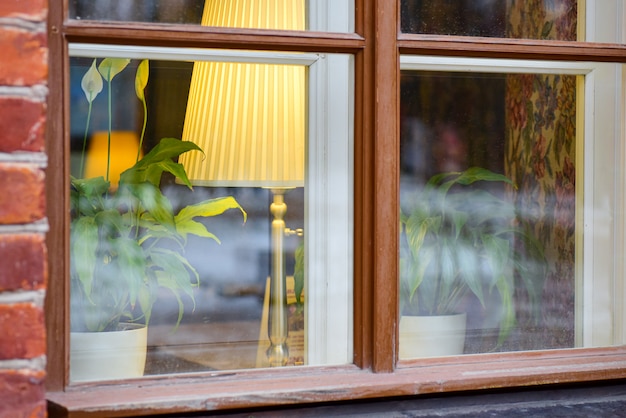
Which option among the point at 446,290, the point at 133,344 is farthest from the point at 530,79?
the point at 133,344

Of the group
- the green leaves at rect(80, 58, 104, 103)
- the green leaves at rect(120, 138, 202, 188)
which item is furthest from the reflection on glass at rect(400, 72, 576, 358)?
the green leaves at rect(80, 58, 104, 103)

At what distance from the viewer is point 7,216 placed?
3.38 ft

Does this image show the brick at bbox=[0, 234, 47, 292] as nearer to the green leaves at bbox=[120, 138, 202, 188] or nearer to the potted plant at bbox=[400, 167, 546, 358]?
the green leaves at bbox=[120, 138, 202, 188]

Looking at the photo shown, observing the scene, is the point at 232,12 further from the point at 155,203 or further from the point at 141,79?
the point at 155,203

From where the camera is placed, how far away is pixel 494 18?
1.53 meters

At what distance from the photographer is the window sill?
1199mm

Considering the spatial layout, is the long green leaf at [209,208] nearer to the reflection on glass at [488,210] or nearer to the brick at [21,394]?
the reflection on glass at [488,210]

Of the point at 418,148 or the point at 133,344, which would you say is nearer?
the point at 133,344

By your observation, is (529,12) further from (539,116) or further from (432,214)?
(432,214)

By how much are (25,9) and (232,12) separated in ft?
1.44

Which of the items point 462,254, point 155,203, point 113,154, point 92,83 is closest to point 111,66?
point 92,83

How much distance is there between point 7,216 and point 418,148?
2.64ft

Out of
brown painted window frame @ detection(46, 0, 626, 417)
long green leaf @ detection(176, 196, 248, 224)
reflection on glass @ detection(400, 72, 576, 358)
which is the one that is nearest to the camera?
brown painted window frame @ detection(46, 0, 626, 417)

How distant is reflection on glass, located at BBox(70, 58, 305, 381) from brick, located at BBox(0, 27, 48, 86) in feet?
0.80
